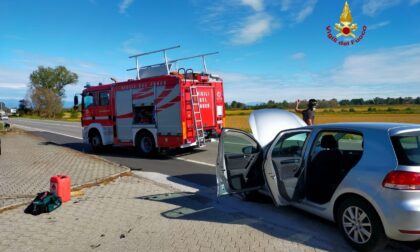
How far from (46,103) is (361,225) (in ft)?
306

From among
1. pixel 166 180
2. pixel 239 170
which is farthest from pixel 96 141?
pixel 239 170

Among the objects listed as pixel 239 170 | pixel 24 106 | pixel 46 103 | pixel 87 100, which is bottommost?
pixel 239 170

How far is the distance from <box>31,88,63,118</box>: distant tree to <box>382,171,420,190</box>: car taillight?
90905 mm

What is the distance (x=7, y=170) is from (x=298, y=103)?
8.44m

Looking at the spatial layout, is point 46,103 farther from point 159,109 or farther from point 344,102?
point 159,109

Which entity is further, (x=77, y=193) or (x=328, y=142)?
(x=77, y=193)

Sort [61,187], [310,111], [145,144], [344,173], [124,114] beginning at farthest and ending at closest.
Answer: [124,114], [145,144], [310,111], [61,187], [344,173]

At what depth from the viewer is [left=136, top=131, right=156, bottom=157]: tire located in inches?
481

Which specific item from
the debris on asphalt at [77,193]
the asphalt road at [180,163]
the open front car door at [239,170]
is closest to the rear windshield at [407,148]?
the open front car door at [239,170]

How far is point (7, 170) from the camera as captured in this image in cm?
961

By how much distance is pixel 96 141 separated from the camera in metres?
14.5

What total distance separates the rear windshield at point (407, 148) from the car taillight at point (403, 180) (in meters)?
0.12

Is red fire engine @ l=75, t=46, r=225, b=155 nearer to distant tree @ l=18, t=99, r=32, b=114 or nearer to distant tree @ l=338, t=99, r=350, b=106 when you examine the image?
distant tree @ l=338, t=99, r=350, b=106

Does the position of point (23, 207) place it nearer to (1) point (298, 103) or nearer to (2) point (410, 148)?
(2) point (410, 148)
